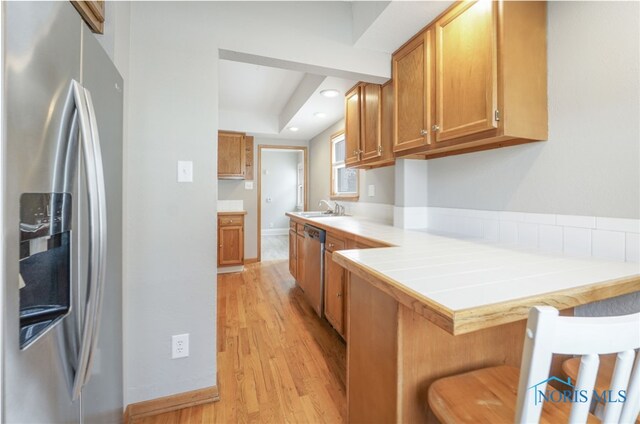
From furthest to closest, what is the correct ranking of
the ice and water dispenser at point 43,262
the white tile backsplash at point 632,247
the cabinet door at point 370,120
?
the cabinet door at point 370,120 < the white tile backsplash at point 632,247 < the ice and water dispenser at point 43,262

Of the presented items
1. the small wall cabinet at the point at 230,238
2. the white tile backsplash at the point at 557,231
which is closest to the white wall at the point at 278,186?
the small wall cabinet at the point at 230,238

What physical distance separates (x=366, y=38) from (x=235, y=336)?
2.40m

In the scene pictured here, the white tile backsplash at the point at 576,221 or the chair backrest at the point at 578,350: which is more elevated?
the white tile backsplash at the point at 576,221

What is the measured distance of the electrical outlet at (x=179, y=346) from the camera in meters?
1.53

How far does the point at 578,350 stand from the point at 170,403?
180 centimetres

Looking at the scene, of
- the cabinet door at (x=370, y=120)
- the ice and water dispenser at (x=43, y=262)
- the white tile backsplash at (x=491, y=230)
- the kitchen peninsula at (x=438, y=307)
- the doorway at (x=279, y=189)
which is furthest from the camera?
the doorway at (x=279, y=189)

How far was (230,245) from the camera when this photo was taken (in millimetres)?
4094

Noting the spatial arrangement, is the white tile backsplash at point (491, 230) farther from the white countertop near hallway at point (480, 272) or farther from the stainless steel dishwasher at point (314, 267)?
the stainless steel dishwasher at point (314, 267)

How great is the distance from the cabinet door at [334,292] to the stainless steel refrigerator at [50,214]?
144 cm

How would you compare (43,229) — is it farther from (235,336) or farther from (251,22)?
(235,336)

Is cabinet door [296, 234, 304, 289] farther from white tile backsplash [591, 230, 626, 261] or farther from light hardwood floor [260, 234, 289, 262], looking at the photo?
white tile backsplash [591, 230, 626, 261]

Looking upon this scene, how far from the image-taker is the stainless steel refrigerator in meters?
0.53

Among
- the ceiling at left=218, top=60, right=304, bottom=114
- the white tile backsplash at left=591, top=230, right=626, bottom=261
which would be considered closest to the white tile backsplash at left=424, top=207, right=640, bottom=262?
the white tile backsplash at left=591, top=230, right=626, bottom=261

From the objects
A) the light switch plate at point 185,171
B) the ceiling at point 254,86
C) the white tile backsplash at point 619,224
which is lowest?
the white tile backsplash at point 619,224
